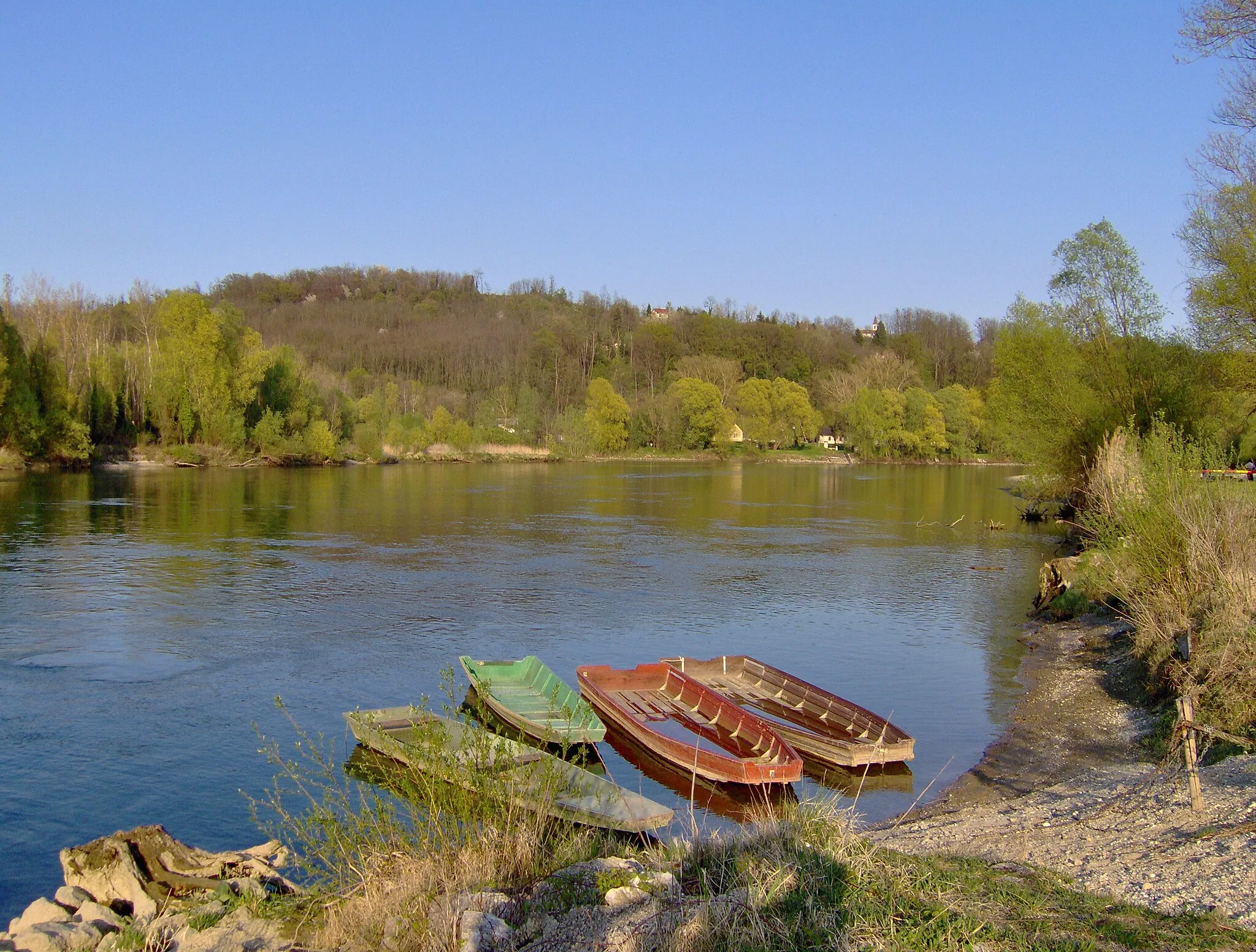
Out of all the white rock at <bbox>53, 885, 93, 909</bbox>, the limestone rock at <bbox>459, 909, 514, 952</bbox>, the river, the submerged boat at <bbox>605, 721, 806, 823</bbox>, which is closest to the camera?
the limestone rock at <bbox>459, 909, 514, 952</bbox>

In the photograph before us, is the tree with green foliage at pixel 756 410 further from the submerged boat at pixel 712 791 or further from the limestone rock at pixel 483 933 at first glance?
the limestone rock at pixel 483 933

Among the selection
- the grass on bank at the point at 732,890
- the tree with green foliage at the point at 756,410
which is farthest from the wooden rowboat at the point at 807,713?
the tree with green foliage at the point at 756,410

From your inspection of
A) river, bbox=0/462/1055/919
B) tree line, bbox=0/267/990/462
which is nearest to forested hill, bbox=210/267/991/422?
tree line, bbox=0/267/990/462

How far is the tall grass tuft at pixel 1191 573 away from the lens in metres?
12.0

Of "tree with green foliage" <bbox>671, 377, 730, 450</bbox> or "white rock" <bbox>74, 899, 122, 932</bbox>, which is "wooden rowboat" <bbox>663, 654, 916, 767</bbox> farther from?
"tree with green foliage" <bbox>671, 377, 730, 450</bbox>

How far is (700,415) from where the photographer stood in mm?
117625

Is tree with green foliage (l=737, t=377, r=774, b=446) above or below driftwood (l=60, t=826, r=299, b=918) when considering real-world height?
above

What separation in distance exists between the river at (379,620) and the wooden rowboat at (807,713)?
0.52m

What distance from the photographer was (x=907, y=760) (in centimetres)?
1466

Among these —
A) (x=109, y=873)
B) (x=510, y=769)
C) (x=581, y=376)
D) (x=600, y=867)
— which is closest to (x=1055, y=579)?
(x=510, y=769)

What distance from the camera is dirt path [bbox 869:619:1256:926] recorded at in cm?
712

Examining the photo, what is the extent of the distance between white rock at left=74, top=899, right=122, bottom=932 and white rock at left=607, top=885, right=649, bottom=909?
13.5 ft

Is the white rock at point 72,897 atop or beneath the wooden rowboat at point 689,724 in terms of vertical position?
atop

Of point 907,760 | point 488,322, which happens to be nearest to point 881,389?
point 488,322
